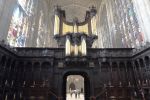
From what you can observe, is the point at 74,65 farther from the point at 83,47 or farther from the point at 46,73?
the point at 46,73

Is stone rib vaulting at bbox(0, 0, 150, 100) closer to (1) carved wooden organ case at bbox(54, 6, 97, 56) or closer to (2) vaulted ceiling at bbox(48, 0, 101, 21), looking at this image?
(1) carved wooden organ case at bbox(54, 6, 97, 56)

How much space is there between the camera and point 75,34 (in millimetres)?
14062

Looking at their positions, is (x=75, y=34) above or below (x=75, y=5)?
below

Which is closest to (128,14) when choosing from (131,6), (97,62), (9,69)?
(131,6)

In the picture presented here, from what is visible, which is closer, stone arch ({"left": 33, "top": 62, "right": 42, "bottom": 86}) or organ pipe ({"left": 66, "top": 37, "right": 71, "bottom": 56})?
stone arch ({"left": 33, "top": 62, "right": 42, "bottom": 86})

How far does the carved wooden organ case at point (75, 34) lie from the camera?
12987mm

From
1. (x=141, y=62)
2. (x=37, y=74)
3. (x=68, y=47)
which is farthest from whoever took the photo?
(x=68, y=47)

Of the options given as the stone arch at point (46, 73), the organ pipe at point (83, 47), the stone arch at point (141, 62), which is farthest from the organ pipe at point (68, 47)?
the stone arch at point (141, 62)

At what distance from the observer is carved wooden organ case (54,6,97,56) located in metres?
13.0

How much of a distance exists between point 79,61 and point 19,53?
4865mm

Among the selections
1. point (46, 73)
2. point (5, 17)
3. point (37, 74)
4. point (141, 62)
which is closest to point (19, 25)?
point (5, 17)

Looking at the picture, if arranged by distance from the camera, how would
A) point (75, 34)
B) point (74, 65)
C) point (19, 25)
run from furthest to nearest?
point (19, 25) < point (75, 34) < point (74, 65)

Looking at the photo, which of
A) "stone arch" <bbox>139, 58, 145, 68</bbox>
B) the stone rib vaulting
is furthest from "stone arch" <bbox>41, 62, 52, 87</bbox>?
"stone arch" <bbox>139, 58, 145, 68</bbox>

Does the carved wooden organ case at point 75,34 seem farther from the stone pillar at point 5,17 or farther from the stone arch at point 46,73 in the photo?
the stone pillar at point 5,17
